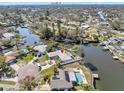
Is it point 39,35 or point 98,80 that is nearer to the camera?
point 98,80

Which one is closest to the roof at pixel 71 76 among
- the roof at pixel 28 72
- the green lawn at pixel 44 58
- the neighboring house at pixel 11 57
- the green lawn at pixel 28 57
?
the roof at pixel 28 72

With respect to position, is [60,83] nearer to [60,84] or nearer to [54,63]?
Answer: [60,84]

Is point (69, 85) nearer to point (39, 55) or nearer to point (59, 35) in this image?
point (39, 55)

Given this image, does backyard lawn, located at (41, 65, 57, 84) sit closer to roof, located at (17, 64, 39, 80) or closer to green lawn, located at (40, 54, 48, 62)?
roof, located at (17, 64, 39, 80)

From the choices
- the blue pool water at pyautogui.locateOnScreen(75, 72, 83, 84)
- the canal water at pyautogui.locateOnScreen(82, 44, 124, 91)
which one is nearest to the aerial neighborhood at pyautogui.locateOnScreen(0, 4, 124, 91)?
the blue pool water at pyautogui.locateOnScreen(75, 72, 83, 84)

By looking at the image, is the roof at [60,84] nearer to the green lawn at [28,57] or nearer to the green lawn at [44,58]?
the green lawn at [44,58]

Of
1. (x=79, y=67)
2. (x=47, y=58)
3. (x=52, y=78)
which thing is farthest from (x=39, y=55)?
(x=52, y=78)
